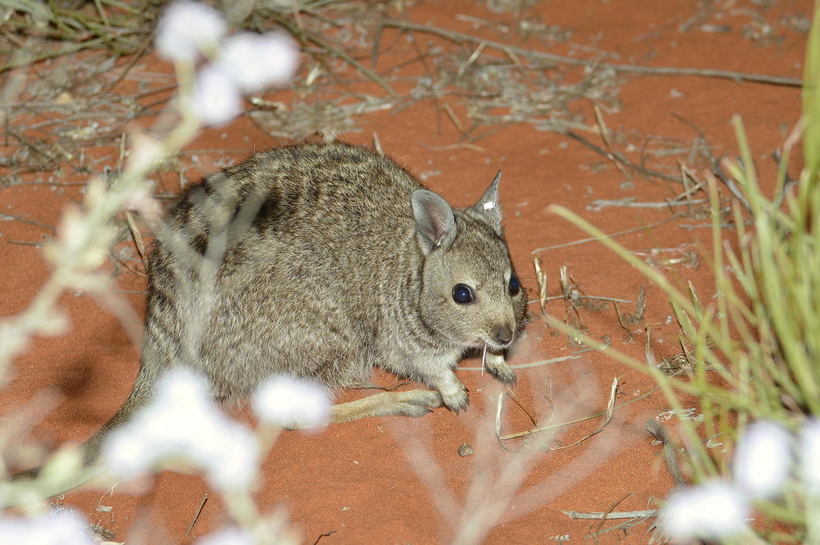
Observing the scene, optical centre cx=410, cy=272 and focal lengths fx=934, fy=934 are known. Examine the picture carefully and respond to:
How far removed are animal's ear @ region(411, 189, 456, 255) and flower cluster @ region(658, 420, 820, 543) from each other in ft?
6.39

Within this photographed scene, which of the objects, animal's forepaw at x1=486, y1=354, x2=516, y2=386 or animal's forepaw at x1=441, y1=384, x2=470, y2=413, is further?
animal's forepaw at x1=486, y1=354, x2=516, y2=386

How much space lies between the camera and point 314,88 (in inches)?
269

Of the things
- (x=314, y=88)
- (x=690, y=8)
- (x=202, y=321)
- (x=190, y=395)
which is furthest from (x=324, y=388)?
(x=690, y=8)

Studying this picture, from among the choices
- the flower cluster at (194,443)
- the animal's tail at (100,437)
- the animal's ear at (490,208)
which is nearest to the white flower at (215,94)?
the flower cluster at (194,443)

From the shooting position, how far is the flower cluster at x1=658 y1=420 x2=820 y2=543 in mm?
1872

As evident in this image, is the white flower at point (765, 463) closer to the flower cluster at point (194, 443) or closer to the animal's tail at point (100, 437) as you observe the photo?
the flower cluster at point (194, 443)

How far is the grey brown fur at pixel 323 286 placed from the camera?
13.6 feet

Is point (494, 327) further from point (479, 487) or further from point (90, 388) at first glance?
point (90, 388)

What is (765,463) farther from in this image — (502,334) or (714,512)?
(502,334)

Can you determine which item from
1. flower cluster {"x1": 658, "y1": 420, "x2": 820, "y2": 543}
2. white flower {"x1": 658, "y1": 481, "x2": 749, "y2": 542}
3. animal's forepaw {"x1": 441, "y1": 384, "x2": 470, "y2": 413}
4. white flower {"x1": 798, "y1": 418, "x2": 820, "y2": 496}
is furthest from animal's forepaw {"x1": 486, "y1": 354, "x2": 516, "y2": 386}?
white flower {"x1": 798, "y1": 418, "x2": 820, "y2": 496}

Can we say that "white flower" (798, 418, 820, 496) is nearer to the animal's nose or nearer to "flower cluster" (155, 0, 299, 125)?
"flower cluster" (155, 0, 299, 125)

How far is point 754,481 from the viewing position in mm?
2061

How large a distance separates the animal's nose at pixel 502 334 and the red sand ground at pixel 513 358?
0.39m

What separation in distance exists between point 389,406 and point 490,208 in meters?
1.05
